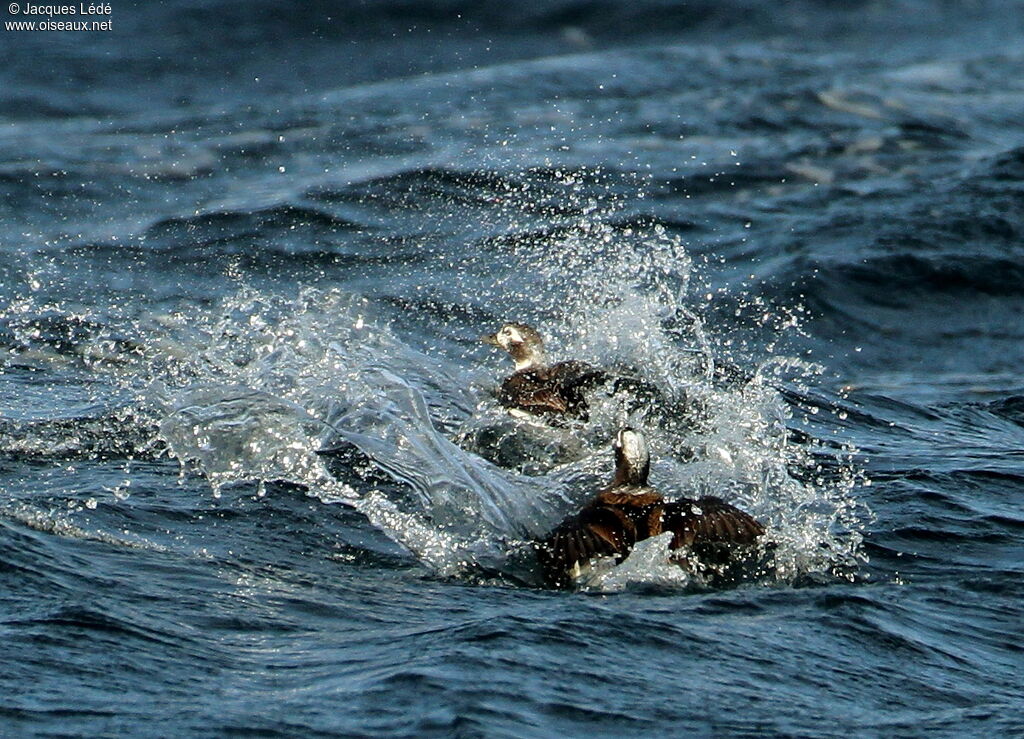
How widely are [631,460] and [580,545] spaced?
22.2 inches

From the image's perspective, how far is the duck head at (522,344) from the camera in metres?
9.03

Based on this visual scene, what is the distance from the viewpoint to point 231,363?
27.0ft

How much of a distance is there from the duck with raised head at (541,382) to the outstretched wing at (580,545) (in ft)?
6.82

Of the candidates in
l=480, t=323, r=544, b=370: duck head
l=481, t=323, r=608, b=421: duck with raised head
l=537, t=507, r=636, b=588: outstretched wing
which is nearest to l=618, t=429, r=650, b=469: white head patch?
l=537, t=507, r=636, b=588: outstretched wing

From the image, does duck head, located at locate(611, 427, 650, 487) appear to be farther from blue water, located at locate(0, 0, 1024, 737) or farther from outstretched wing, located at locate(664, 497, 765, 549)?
blue water, located at locate(0, 0, 1024, 737)

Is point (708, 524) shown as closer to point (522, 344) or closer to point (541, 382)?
point (541, 382)

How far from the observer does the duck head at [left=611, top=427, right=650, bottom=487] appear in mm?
6305

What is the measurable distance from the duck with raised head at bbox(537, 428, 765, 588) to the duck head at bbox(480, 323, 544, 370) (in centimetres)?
280

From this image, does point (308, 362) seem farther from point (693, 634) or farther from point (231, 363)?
point (693, 634)

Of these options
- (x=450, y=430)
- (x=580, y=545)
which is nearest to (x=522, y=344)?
(x=450, y=430)

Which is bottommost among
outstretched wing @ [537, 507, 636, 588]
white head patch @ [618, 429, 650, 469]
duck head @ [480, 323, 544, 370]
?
outstretched wing @ [537, 507, 636, 588]

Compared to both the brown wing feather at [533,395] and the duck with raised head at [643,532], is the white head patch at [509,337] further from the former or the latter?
the duck with raised head at [643,532]

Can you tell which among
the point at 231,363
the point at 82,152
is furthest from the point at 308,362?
the point at 82,152

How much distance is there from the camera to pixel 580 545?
5.86 metres
